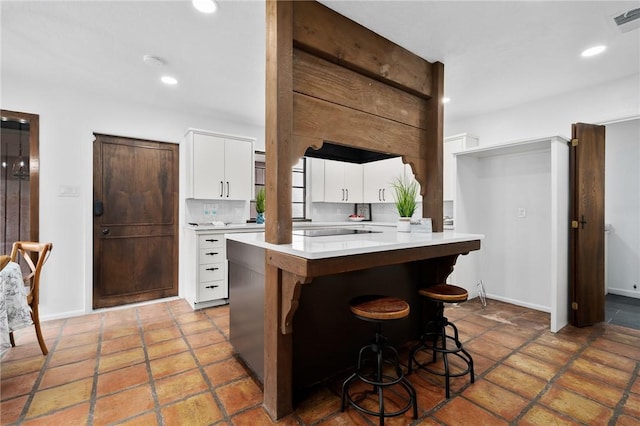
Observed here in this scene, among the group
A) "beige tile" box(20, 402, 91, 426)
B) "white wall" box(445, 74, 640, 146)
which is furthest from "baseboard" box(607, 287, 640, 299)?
"beige tile" box(20, 402, 91, 426)

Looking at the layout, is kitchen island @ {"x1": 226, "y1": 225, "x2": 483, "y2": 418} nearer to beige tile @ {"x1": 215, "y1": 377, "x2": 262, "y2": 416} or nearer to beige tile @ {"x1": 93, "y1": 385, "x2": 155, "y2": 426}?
beige tile @ {"x1": 215, "y1": 377, "x2": 262, "y2": 416}

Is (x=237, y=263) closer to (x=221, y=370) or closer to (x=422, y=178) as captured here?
(x=221, y=370)

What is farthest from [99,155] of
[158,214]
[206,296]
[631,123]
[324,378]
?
[631,123]

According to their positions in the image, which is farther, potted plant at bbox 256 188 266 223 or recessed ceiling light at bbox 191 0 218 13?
potted plant at bbox 256 188 266 223

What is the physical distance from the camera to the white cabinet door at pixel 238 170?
4242 millimetres

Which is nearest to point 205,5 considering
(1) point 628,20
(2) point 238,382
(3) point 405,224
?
(3) point 405,224

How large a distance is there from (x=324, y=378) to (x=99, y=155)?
12.3ft

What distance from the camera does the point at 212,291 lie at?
3.79 m

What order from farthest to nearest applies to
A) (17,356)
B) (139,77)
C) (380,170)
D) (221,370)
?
(380,170), (139,77), (17,356), (221,370)

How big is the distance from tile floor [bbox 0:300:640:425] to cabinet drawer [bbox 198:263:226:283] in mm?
736

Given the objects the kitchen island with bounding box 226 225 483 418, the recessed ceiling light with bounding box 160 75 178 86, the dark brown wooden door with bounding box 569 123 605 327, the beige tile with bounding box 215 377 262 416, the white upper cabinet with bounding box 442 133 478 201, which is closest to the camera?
the kitchen island with bounding box 226 225 483 418

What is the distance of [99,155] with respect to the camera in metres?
3.72

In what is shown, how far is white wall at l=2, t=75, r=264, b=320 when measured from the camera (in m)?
3.34

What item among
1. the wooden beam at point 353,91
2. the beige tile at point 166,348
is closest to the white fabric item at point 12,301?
the beige tile at point 166,348
